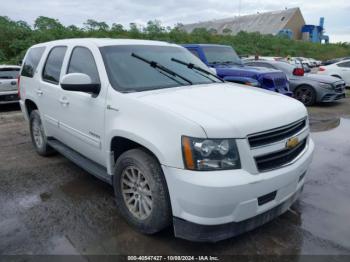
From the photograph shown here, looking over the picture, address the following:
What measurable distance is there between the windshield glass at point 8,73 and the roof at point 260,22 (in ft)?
201

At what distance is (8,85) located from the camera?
9281 mm

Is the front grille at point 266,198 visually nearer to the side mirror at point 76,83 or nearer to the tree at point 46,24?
the side mirror at point 76,83

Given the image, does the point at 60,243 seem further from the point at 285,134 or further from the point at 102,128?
the point at 285,134

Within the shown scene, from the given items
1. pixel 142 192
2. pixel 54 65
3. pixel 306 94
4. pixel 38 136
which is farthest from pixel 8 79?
pixel 306 94

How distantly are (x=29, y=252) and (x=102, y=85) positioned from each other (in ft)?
5.71

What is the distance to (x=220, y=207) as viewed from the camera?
93.9 inches

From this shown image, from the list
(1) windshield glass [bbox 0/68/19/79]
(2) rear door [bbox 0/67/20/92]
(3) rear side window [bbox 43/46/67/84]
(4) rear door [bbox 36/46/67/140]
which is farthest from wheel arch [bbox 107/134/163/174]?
(1) windshield glass [bbox 0/68/19/79]

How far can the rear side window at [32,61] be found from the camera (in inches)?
199

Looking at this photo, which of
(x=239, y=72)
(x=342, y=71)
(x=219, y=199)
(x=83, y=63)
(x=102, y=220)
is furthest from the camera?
(x=342, y=71)

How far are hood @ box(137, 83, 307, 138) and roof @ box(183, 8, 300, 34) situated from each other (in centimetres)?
6635

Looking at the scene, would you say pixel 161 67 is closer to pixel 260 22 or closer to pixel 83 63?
pixel 83 63

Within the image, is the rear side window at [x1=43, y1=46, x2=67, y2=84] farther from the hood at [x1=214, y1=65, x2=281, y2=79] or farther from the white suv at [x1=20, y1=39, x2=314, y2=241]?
the hood at [x1=214, y1=65, x2=281, y2=79]

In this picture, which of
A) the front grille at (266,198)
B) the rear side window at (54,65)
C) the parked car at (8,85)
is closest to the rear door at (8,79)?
the parked car at (8,85)

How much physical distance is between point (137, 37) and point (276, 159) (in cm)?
2629
